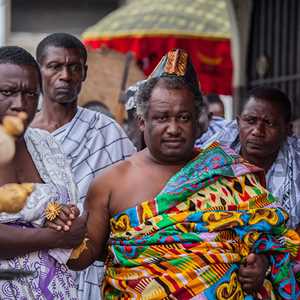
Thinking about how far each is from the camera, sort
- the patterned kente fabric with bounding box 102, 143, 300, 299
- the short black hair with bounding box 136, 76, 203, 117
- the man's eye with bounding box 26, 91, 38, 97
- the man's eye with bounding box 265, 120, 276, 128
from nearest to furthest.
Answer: the man's eye with bounding box 26, 91, 38, 97
the patterned kente fabric with bounding box 102, 143, 300, 299
the short black hair with bounding box 136, 76, 203, 117
the man's eye with bounding box 265, 120, 276, 128

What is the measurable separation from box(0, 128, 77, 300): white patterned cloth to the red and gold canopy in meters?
6.79

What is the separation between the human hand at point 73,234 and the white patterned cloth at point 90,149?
52.6 inches

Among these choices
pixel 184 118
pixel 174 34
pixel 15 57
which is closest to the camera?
pixel 15 57

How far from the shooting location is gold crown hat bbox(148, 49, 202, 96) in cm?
424

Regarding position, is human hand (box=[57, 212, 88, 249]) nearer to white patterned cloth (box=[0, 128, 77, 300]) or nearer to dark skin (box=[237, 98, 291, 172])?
white patterned cloth (box=[0, 128, 77, 300])

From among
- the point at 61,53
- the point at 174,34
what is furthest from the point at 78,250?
the point at 174,34

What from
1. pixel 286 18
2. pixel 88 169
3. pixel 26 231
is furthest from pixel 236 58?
pixel 26 231

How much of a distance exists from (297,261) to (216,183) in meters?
0.98

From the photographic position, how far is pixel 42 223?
3.49 meters


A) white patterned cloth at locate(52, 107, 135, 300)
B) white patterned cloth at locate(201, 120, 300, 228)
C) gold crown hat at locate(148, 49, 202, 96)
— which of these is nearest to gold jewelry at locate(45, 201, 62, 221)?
gold crown hat at locate(148, 49, 202, 96)

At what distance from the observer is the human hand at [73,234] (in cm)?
351

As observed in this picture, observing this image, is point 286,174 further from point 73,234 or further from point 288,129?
point 73,234

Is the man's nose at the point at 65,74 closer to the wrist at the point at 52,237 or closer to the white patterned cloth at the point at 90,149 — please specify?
the white patterned cloth at the point at 90,149

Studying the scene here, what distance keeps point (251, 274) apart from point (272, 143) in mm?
1484
